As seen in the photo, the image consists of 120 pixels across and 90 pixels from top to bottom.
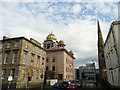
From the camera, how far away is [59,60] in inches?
1863

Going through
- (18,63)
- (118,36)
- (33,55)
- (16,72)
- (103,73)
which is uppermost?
(118,36)

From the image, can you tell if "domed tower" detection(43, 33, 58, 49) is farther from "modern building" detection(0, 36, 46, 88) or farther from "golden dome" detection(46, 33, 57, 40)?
"modern building" detection(0, 36, 46, 88)

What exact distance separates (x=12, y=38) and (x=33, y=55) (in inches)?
297

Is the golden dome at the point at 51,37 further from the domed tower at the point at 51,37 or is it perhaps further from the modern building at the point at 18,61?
the modern building at the point at 18,61

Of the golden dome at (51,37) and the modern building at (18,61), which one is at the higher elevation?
the golden dome at (51,37)

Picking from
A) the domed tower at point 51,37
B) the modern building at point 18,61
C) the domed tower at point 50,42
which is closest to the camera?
the modern building at point 18,61

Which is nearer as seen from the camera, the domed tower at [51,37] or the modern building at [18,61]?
the modern building at [18,61]

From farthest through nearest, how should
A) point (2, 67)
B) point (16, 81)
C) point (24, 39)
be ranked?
point (24, 39)
point (2, 67)
point (16, 81)

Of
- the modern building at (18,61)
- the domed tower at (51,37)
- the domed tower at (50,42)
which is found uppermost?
the domed tower at (51,37)

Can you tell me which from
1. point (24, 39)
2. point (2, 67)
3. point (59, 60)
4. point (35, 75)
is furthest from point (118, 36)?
point (59, 60)

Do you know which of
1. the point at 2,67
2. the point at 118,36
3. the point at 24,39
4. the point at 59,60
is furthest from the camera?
the point at 59,60

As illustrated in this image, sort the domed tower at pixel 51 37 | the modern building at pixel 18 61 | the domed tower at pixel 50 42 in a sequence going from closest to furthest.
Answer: the modern building at pixel 18 61 < the domed tower at pixel 50 42 < the domed tower at pixel 51 37

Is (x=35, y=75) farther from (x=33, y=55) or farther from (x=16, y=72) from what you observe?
(x=16, y=72)

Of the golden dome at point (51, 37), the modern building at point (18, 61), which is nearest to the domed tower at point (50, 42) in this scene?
the golden dome at point (51, 37)
